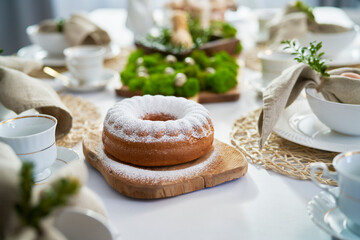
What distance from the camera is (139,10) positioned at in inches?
78.3

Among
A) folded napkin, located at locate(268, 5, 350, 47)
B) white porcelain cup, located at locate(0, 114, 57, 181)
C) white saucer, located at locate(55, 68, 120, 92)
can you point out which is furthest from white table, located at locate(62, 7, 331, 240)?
folded napkin, located at locate(268, 5, 350, 47)

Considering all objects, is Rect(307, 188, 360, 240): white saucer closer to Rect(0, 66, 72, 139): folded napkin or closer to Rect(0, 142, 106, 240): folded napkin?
Rect(0, 142, 106, 240): folded napkin

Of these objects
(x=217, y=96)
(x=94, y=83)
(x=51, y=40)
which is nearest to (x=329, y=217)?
(x=217, y=96)

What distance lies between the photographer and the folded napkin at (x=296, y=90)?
0.95m

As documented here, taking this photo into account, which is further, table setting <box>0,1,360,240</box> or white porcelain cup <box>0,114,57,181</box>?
white porcelain cup <box>0,114,57,181</box>

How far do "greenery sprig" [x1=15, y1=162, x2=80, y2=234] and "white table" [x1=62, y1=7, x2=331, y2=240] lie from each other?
24cm

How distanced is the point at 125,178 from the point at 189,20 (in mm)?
1219

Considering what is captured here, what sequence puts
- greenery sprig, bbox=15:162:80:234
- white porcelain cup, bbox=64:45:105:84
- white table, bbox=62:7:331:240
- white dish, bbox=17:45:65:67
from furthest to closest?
1. white dish, bbox=17:45:65:67
2. white porcelain cup, bbox=64:45:105:84
3. white table, bbox=62:7:331:240
4. greenery sprig, bbox=15:162:80:234

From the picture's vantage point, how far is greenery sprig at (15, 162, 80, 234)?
48 centimetres

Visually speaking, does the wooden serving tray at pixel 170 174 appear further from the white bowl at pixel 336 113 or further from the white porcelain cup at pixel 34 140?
the white bowl at pixel 336 113

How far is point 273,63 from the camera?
1329mm

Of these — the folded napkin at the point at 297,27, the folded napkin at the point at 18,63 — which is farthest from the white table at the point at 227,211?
the folded napkin at the point at 297,27

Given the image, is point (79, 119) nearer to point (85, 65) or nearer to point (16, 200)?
point (85, 65)

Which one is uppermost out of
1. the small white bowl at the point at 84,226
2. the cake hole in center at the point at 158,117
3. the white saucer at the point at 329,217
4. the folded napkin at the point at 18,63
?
the folded napkin at the point at 18,63
